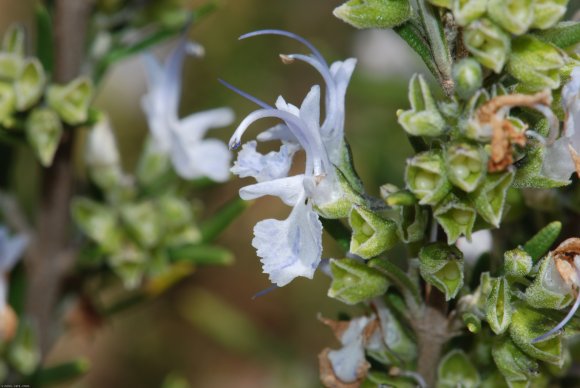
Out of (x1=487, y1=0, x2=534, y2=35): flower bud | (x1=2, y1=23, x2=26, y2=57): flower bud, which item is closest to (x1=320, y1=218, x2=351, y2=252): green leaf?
(x1=487, y1=0, x2=534, y2=35): flower bud

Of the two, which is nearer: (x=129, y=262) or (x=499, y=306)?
(x=499, y=306)

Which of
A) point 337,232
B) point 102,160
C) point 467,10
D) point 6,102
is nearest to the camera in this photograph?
point 467,10

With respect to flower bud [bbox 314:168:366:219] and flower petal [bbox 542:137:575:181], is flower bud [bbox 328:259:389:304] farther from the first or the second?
flower petal [bbox 542:137:575:181]

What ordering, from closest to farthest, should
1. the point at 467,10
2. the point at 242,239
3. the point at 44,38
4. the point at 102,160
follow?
the point at 467,10, the point at 44,38, the point at 102,160, the point at 242,239

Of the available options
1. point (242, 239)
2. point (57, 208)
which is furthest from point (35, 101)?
point (242, 239)

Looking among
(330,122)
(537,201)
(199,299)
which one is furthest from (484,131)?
(199,299)

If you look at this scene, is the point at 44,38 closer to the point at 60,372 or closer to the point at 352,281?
the point at 60,372

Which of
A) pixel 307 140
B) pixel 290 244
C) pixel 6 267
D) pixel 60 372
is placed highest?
pixel 307 140
